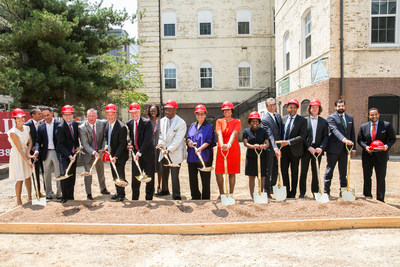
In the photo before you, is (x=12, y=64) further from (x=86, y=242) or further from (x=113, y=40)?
(x=86, y=242)

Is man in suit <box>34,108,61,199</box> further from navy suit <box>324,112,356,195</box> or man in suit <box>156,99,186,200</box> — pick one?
navy suit <box>324,112,356,195</box>

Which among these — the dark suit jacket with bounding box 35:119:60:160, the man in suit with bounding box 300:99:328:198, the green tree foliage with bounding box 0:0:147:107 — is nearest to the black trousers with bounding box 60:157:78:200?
the dark suit jacket with bounding box 35:119:60:160

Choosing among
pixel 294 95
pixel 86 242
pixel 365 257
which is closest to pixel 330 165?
pixel 365 257

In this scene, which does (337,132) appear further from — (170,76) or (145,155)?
(170,76)

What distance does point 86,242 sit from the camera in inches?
172

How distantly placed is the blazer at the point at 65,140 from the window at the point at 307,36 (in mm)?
12399

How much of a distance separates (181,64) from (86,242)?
68.9 ft

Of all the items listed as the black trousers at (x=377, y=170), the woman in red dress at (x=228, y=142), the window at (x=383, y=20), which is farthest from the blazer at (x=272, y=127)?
the window at (x=383, y=20)

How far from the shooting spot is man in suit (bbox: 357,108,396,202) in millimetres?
5816

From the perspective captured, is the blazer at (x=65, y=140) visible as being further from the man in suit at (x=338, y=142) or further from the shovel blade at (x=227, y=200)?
the man in suit at (x=338, y=142)

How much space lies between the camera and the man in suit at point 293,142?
5953 millimetres

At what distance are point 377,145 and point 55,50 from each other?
11.2 meters

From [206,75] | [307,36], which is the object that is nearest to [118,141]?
[307,36]

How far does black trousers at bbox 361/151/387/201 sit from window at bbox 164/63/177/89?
19.7 metres
